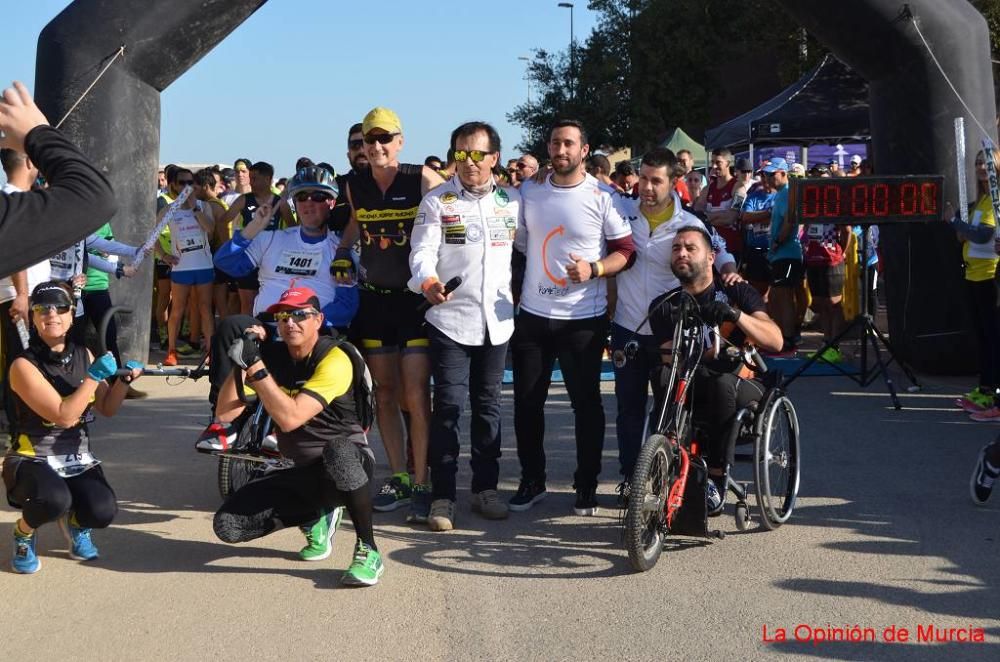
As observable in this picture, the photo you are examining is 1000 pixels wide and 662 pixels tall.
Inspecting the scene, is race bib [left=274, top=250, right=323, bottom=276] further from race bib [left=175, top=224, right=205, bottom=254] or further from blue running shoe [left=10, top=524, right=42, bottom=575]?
race bib [left=175, top=224, right=205, bottom=254]

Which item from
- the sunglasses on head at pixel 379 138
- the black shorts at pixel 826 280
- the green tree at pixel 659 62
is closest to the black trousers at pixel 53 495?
the sunglasses on head at pixel 379 138

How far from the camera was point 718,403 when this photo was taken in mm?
6137

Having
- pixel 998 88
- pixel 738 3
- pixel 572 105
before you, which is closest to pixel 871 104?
pixel 998 88

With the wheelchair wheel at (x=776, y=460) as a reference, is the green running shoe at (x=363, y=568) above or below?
below

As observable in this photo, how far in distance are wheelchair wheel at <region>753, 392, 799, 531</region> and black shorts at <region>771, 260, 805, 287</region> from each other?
671cm

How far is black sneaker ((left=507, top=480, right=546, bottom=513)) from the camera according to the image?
22.5 ft

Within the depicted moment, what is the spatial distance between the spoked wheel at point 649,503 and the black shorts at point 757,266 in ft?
25.7

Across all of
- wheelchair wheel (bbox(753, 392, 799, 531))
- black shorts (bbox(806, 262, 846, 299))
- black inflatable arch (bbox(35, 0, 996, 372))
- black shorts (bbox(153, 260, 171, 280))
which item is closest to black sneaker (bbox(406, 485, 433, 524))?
wheelchair wheel (bbox(753, 392, 799, 531))

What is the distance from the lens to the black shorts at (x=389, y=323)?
6.77 m

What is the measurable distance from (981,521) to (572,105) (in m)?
45.1

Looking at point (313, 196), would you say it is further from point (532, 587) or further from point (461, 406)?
point (532, 587)

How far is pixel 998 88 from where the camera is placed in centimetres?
2645

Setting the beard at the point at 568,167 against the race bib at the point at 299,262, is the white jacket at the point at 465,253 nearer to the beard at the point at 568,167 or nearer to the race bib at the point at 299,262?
the beard at the point at 568,167

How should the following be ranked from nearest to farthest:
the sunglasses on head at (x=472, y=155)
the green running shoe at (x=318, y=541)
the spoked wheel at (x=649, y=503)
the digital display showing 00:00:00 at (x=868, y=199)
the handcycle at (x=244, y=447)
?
the spoked wheel at (x=649, y=503)
the green running shoe at (x=318, y=541)
the handcycle at (x=244, y=447)
the sunglasses on head at (x=472, y=155)
the digital display showing 00:00:00 at (x=868, y=199)
